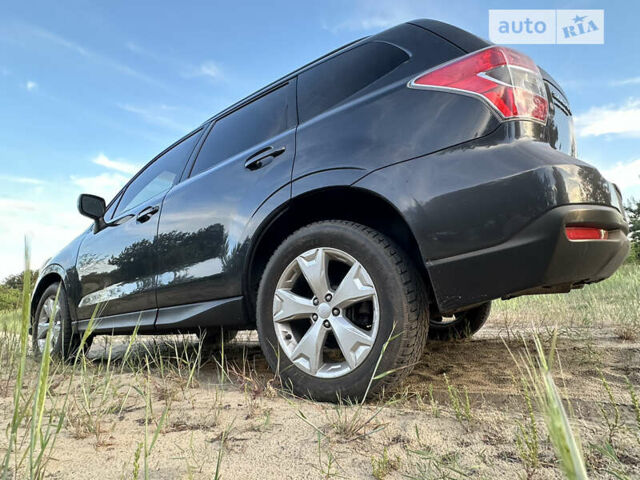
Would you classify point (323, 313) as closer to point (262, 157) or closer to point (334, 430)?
point (334, 430)

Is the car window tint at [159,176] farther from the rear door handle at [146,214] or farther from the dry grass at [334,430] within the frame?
the dry grass at [334,430]

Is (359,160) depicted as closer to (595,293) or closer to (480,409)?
(480,409)

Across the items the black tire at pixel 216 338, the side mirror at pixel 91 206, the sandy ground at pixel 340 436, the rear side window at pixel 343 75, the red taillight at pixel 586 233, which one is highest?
the rear side window at pixel 343 75

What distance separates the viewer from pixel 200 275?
8.24 feet

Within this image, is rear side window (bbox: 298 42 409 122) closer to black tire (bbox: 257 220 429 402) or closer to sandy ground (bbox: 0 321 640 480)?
black tire (bbox: 257 220 429 402)

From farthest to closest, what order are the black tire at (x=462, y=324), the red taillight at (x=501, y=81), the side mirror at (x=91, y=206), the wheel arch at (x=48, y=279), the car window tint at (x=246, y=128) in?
the wheel arch at (x=48, y=279) → the side mirror at (x=91, y=206) → the black tire at (x=462, y=324) → the car window tint at (x=246, y=128) → the red taillight at (x=501, y=81)

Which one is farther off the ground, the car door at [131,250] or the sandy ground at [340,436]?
the car door at [131,250]

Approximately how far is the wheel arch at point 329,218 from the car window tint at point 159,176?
4.07ft

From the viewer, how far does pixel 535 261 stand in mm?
1488

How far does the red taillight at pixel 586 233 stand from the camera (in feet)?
4.88

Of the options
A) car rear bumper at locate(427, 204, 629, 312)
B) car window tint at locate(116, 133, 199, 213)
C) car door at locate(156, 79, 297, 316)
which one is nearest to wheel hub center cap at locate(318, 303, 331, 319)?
car rear bumper at locate(427, 204, 629, 312)

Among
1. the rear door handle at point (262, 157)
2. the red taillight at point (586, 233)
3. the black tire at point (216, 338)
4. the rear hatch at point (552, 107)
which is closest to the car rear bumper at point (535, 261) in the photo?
the red taillight at point (586, 233)

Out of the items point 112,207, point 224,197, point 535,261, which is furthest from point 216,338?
point 535,261

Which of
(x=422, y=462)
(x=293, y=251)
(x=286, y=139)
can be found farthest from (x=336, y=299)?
(x=286, y=139)
